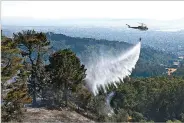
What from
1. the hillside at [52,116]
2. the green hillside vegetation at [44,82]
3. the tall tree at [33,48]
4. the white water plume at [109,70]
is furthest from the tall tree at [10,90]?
the white water plume at [109,70]

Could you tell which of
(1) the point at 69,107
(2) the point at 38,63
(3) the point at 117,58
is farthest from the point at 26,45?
(3) the point at 117,58

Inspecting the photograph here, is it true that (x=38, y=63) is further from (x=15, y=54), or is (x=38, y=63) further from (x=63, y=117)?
(x=15, y=54)

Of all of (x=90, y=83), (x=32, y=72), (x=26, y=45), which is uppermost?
(x=26, y=45)

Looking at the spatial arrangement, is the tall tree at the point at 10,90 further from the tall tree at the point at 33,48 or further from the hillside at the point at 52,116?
the tall tree at the point at 33,48

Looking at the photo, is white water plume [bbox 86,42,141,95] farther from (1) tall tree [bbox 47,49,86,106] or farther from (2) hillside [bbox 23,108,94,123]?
(2) hillside [bbox 23,108,94,123]

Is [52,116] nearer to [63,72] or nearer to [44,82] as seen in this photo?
[63,72]

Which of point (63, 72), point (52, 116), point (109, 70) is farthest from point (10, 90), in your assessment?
point (109, 70)

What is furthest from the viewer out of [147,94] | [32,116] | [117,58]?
[117,58]
